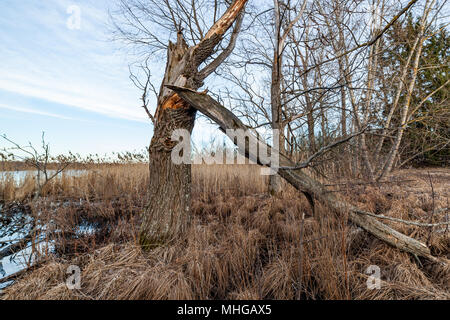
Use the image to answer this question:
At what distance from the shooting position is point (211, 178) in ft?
21.6

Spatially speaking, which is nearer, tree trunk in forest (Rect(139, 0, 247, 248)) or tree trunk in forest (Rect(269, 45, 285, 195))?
tree trunk in forest (Rect(139, 0, 247, 248))

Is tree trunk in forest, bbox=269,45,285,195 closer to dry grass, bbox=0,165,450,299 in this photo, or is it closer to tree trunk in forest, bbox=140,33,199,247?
dry grass, bbox=0,165,450,299

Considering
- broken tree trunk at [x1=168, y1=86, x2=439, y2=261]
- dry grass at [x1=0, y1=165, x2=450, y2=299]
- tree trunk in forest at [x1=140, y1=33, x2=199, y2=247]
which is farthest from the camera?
tree trunk in forest at [x1=140, y1=33, x2=199, y2=247]

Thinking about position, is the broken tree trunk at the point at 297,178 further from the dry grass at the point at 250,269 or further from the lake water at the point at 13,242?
the lake water at the point at 13,242

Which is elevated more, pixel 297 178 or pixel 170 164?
pixel 170 164

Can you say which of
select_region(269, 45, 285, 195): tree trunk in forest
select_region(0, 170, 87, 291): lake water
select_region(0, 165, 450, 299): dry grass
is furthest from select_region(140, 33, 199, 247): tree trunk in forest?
select_region(269, 45, 285, 195): tree trunk in forest

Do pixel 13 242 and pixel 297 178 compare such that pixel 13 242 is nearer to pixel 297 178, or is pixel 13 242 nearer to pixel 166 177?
pixel 166 177


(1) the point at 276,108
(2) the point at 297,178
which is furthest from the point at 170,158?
(1) the point at 276,108

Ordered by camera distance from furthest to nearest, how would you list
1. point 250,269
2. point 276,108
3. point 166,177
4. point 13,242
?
point 276,108 → point 13,242 → point 166,177 → point 250,269

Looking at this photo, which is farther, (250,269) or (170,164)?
(170,164)

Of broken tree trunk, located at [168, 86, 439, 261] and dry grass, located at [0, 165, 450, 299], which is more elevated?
broken tree trunk, located at [168, 86, 439, 261]

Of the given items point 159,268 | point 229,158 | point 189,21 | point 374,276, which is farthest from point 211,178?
point 374,276
